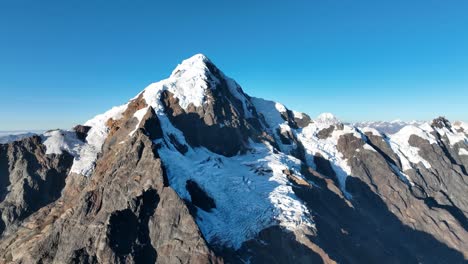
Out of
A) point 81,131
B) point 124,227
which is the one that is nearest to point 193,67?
point 81,131

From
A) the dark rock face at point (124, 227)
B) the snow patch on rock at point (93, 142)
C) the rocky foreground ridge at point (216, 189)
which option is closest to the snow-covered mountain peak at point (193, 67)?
the rocky foreground ridge at point (216, 189)

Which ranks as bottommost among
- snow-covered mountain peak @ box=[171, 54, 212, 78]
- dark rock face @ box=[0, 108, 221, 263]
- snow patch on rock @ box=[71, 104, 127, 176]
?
dark rock face @ box=[0, 108, 221, 263]

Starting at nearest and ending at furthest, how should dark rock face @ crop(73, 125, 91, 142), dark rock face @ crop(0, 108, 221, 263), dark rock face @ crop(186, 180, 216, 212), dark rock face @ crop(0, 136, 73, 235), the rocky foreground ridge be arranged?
dark rock face @ crop(0, 108, 221, 263) < the rocky foreground ridge < dark rock face @ crop(186, 180, 216, 212) < dark rock face @ crop(0, 136, 73, 235) < dark rock face @ crop(73, 125, 91, 142)

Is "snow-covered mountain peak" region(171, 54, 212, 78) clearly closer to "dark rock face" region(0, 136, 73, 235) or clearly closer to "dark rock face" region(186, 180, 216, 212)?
"dark rock face" region(0, 136, 73, 235)

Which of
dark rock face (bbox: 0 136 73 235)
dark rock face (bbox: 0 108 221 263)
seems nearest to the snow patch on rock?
dark rock face (bbox: 0 136 73 235)

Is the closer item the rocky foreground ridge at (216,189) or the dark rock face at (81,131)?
the rocky foreground ridge at (216,189)

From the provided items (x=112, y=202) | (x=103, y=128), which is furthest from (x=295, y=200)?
(x=103, y=128)

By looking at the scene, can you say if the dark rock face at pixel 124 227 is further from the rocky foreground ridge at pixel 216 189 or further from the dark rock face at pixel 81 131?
the dark rock face at pixel 81 131

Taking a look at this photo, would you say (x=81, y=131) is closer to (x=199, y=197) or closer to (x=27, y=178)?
(x=27, y=178)
